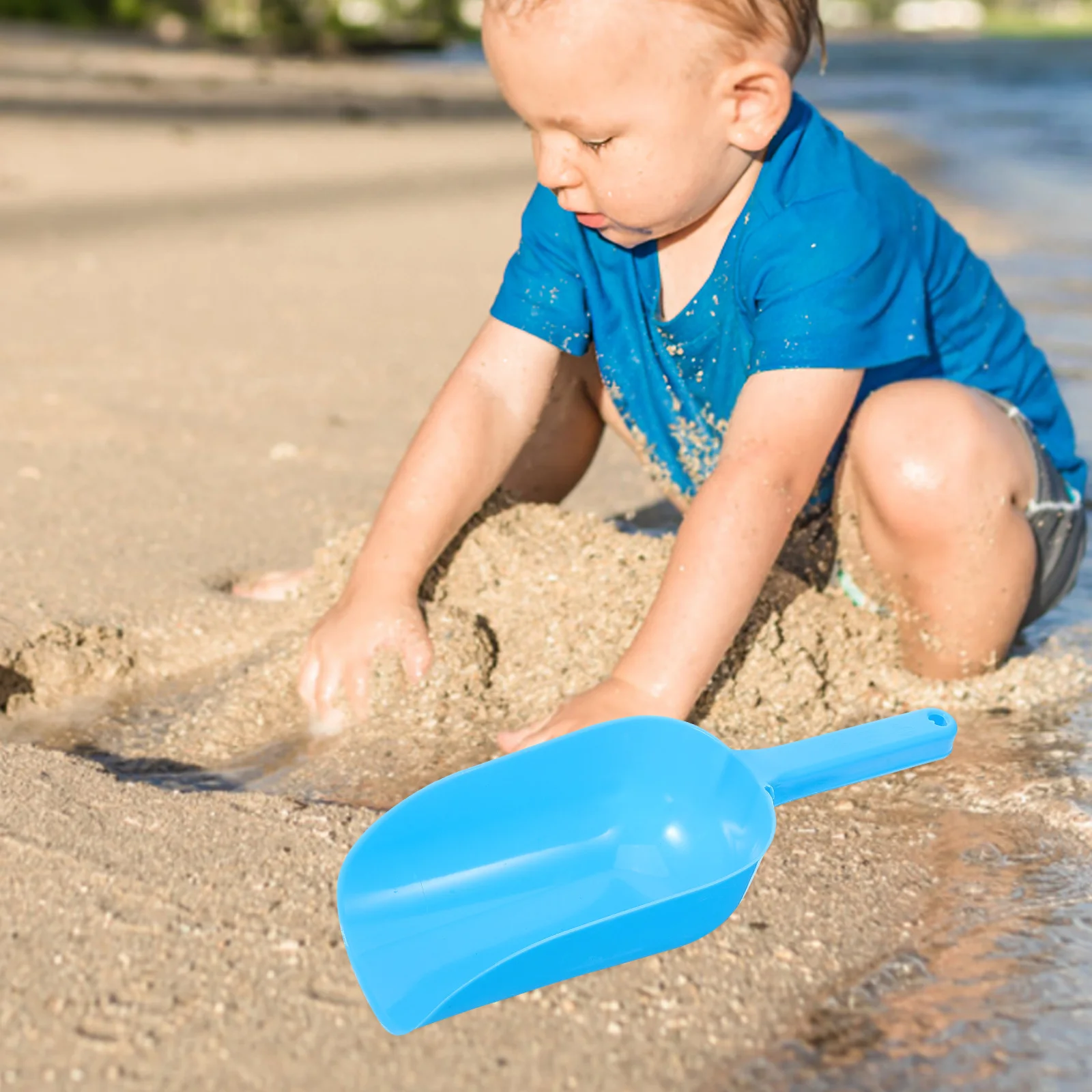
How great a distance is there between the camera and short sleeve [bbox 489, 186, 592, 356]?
1.80 m

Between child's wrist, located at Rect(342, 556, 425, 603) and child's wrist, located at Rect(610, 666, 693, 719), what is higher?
child's wrist, located at Rect(610, 666, 693, 719)

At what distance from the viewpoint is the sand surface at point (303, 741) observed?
1131 mm

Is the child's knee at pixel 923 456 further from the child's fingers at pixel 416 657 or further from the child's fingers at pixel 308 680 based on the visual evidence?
the child's fingers at pixel 308 680

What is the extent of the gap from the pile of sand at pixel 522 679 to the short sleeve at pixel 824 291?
0.33 m

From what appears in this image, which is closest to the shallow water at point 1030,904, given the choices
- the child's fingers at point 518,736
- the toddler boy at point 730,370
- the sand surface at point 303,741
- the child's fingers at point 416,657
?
the sand surface at point 303,741

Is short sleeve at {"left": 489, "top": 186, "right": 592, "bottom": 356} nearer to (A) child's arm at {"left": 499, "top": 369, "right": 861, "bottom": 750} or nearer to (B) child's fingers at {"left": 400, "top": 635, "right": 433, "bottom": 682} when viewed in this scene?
(A) child's arm at {"left": 499, "top": 369, "right": 861, "bottom": 750}

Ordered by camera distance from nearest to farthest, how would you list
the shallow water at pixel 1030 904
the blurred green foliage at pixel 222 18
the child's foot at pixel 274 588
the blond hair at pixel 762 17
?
1. the shallow water at pixel 1030 904
2. the blond hair at pixel 762 17
3. the child's foot at pixel 274 588
4. the blurred green foliage at pixel 222 18

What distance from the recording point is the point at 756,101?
61.7 inches

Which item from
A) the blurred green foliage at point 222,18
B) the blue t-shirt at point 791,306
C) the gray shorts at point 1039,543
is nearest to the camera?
the blue t-shirt at point 791,306

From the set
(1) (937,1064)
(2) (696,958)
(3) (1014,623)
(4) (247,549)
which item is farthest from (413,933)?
(4) (247,549)

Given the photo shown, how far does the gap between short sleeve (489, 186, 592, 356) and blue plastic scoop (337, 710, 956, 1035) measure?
22.9 inches

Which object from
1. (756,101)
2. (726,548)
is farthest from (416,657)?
A: (756,101)

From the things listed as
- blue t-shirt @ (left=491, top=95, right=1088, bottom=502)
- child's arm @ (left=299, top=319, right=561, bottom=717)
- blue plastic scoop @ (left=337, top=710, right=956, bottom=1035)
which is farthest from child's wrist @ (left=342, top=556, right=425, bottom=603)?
blue plastic scoop @ (left=337, top=710, right=956, bottom=1035)

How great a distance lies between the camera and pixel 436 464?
6.00 feet
